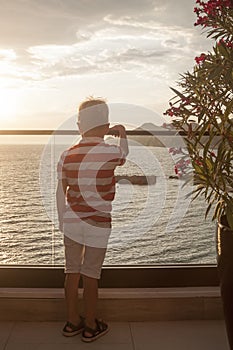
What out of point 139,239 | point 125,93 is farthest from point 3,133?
point 139,239

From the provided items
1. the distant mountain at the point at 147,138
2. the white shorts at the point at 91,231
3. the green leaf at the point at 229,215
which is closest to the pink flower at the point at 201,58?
the green leaf at the point at 229,215

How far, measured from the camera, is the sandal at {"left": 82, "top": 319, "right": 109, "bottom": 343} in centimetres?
273

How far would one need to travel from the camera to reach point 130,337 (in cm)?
277

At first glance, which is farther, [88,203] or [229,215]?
[88,203]

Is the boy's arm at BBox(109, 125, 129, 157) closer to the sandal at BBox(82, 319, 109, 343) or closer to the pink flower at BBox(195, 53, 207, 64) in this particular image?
the pink flower at BBox(195, 53, 207, 64)

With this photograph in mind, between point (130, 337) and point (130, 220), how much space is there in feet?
31.5

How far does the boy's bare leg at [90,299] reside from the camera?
2.77m

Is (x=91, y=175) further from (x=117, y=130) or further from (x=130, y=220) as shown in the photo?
(x=130, y=220)

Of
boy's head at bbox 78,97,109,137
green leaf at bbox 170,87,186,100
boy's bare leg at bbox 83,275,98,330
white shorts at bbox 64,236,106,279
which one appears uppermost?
green leaf at bbox 170,87,186,100

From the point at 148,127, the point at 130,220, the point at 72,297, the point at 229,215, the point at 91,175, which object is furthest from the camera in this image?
the point at 130,220

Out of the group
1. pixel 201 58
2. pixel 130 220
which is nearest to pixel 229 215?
pixel 201 58

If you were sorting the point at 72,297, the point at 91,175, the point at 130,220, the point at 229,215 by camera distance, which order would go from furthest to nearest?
the point at 130,220, the point at 72,297, the point at 91,175, the point at 229,215

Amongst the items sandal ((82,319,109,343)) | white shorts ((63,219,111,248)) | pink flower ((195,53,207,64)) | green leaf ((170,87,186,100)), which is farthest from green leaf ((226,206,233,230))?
sandal ((82,319,109,343))

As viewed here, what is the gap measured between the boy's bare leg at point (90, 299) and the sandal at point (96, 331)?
1.2 inches
